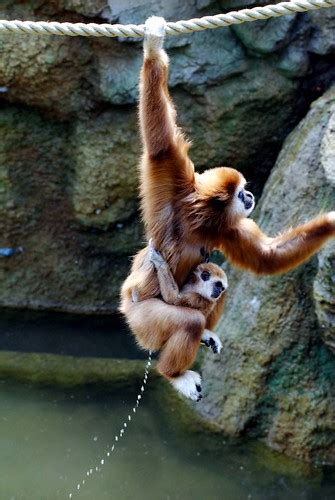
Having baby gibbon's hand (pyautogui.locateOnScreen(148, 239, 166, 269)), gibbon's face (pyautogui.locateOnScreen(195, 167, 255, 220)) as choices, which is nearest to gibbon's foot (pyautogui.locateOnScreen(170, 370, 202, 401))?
baby gibbon's hand (pyautogui.locateOnScreen(148, 239, 166, 269))

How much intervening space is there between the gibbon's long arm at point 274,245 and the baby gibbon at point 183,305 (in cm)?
19

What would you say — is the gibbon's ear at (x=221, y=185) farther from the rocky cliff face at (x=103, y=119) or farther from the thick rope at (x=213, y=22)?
the rocky cliff face at (x=103, y=119)

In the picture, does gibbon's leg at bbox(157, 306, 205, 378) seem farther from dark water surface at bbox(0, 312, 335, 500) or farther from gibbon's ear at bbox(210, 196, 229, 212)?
dark water surface at bbox(0, 312, 335, 500)

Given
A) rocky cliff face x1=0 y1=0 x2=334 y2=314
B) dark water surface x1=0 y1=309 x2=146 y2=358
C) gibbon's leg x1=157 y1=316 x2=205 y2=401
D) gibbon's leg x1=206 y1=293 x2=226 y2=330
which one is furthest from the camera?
dark water surface x1=0 y1=309 x2=146 y2=358

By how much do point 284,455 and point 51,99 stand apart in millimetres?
3687

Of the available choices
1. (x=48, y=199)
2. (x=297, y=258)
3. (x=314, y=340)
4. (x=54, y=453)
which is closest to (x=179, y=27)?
(x=297, y=258)

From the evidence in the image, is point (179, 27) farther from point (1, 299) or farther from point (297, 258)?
point (1, 299)

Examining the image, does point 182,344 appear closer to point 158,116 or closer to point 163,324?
point 163,324

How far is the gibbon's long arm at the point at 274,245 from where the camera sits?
520cm

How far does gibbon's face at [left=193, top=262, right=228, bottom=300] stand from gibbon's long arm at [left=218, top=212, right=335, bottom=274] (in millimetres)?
218

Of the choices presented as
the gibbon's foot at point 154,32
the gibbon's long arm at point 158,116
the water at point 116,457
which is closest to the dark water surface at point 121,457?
the water at point 116,457

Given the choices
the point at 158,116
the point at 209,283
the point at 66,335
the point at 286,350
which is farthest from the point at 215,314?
the point at 66,335

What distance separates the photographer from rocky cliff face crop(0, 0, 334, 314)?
7.89 metres

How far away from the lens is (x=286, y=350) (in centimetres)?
721
